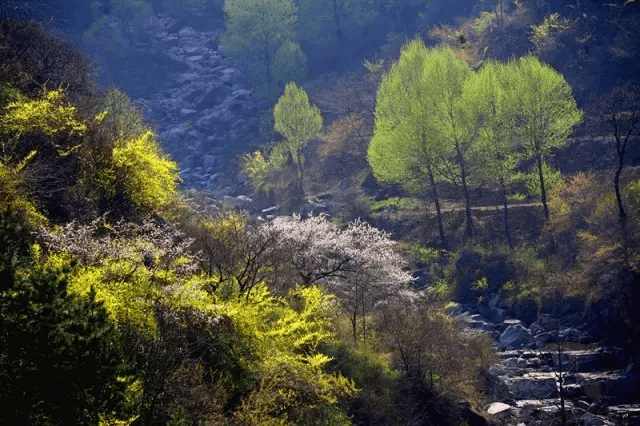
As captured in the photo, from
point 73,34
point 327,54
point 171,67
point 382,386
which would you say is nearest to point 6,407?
point 382,386

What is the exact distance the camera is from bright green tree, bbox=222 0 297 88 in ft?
232

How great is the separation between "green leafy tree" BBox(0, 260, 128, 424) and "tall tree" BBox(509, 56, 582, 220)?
101ft

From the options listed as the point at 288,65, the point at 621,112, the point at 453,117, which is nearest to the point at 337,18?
the point at 288,65

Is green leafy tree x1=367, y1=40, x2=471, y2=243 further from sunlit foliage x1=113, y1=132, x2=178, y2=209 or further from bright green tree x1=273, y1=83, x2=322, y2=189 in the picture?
sunlit foliage x1=113, y1=132, x2=178, y2=209

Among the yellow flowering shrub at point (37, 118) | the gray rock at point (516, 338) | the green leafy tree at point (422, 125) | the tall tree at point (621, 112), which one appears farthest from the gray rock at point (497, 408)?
the tall tree at point (621, 112)

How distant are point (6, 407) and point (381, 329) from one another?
17.9 metres

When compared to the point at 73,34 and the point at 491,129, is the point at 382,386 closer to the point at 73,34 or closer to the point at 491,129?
the point at 491,129

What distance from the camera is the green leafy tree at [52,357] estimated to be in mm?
9148

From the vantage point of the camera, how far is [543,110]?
35.6 meters

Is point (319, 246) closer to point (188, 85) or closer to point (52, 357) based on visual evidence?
point (52, 357)

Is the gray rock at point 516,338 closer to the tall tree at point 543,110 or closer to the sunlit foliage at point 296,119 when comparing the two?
the tall tree at point 543,110

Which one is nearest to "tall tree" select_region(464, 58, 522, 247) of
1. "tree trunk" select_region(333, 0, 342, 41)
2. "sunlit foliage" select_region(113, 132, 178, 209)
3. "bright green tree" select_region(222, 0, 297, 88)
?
"sunlit foliage" select_region(113, 132, 178, 209)

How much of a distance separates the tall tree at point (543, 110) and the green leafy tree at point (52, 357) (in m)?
30.8

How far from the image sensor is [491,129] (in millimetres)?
37156
